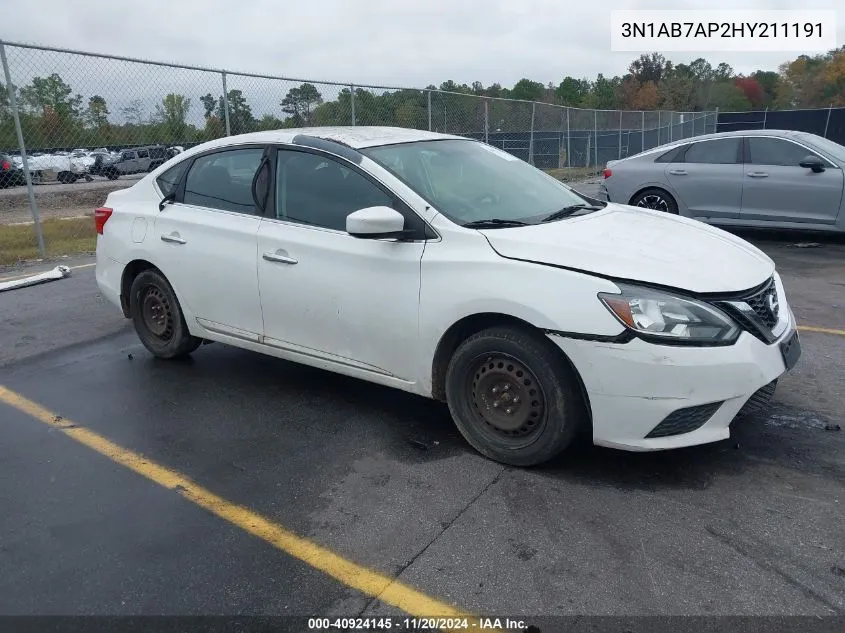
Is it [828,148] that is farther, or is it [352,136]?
[828,148]

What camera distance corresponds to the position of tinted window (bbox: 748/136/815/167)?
9244mm

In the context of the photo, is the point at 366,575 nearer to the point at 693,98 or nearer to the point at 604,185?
the point at 604,185

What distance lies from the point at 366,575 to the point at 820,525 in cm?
189

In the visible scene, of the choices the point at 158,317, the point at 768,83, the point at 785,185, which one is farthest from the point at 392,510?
the point at 768,83

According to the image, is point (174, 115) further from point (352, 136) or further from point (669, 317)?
point (669, 317)

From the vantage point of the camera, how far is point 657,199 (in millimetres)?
10242

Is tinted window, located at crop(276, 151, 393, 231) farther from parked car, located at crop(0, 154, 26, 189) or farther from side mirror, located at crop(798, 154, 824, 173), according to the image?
side mirror, located at crop(798, 154, 824, 173)

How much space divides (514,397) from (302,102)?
9.18 m

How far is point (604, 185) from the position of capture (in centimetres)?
1073

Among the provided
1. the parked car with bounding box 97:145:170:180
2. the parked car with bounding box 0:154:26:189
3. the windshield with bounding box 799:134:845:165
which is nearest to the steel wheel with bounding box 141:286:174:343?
the parked car with bounding box 97:145:170:180

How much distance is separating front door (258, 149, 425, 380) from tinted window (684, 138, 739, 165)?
7.34 m

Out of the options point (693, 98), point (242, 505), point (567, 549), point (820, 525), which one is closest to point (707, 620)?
point (567, 549)

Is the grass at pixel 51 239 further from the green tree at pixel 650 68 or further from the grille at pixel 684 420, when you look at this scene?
the green tree at pixel 650 68

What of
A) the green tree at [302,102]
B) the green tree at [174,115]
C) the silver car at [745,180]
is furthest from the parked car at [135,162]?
the silver car at [745,180]
